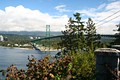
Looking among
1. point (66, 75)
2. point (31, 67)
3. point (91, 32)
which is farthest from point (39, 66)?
point (91, 32)

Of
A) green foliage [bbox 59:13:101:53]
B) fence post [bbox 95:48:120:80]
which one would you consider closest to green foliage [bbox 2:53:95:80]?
fence post [bbox 95:48:120:80]

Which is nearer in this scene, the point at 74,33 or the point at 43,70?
the point at 43,70

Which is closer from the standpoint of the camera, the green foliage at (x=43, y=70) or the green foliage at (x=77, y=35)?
the green foliage at (x=43, y=70)

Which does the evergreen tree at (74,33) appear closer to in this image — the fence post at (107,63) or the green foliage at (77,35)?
the green foliage at (77,35)

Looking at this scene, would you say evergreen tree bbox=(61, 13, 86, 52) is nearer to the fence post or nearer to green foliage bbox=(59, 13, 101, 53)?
green foliage bbox=(59, 13, 101, 53)

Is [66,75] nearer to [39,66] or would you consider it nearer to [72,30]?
[39,66]

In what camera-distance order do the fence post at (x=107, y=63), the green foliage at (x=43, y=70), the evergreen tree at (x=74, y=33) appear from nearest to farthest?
the fence post at (x=107, y=63), the green foliage at (x=43, y=70), the evergreen tree at (x=74, y=33)

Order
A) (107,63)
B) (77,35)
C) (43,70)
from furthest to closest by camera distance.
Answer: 1. (77,35)
2. (43,70)
3. (107,63)

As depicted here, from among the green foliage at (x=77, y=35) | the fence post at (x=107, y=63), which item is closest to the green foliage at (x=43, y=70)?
the fence post at (x=107, y=63)

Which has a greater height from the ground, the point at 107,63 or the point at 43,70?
the point at 107,63

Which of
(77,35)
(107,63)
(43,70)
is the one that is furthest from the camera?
(77,35)

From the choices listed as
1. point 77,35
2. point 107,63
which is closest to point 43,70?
A: point 107,63

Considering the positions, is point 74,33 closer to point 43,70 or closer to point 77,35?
point 77,35
